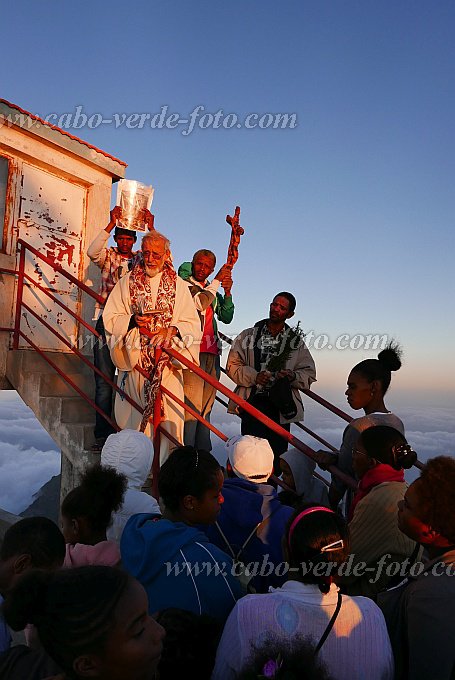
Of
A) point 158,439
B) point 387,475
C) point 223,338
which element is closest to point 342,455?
point 387,475

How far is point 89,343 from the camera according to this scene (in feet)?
23.6

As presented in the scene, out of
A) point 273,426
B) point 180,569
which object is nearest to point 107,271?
point 273,426

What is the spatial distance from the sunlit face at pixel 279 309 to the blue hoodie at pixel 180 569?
2.98 metres

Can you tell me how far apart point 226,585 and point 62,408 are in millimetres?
3520

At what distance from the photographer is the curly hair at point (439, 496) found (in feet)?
6.13

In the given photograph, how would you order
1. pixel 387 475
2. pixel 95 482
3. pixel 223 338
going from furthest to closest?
pixel 223 338 < pixel 387 475 < pixel 95 482

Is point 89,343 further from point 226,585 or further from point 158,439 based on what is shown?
point 226,585

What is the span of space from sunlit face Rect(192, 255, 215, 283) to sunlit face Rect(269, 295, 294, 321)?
75 cm

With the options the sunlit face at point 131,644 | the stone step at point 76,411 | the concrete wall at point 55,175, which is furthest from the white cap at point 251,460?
the concrete wall at point 55,175

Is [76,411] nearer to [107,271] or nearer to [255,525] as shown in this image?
[107,271]

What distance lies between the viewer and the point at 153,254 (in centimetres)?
434

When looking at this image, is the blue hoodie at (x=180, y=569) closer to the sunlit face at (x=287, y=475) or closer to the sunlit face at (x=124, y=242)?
the sunlit face at (x=287, y=475)

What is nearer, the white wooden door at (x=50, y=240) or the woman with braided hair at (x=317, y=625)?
the woman with braided hair at (x=317, y=625)

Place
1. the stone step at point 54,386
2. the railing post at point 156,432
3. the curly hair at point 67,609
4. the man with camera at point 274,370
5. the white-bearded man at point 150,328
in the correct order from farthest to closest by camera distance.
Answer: the stone step at point 54,386, the man with camera at point 274,370, the white-bearded man at point 150,328, the railing post at point 156,432, the curly hair at point 67,609
